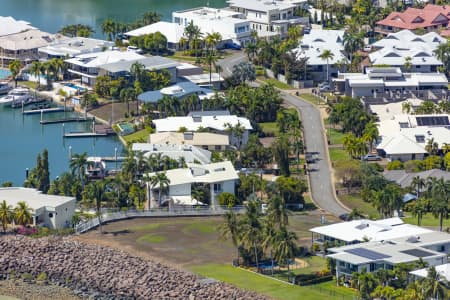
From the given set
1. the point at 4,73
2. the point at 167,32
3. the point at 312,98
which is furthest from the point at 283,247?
the point at 167,32

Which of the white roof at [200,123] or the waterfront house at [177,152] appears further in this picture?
the white roof at [200,123]

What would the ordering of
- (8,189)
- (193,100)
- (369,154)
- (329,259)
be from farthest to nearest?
(193,100), (369,154), (8,189), (329,259)

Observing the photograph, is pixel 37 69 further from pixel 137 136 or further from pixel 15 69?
pixel 137 136

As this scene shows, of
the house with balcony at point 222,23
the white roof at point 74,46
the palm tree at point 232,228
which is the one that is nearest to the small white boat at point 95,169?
the palm tree at point 232,228

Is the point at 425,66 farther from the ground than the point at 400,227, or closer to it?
farther from the ground

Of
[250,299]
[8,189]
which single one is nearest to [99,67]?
[8,189]

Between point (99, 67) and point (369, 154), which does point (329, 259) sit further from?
point (99, 67)

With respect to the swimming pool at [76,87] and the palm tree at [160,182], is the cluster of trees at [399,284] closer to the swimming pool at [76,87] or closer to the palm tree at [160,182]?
the palm tree at [160,182]
